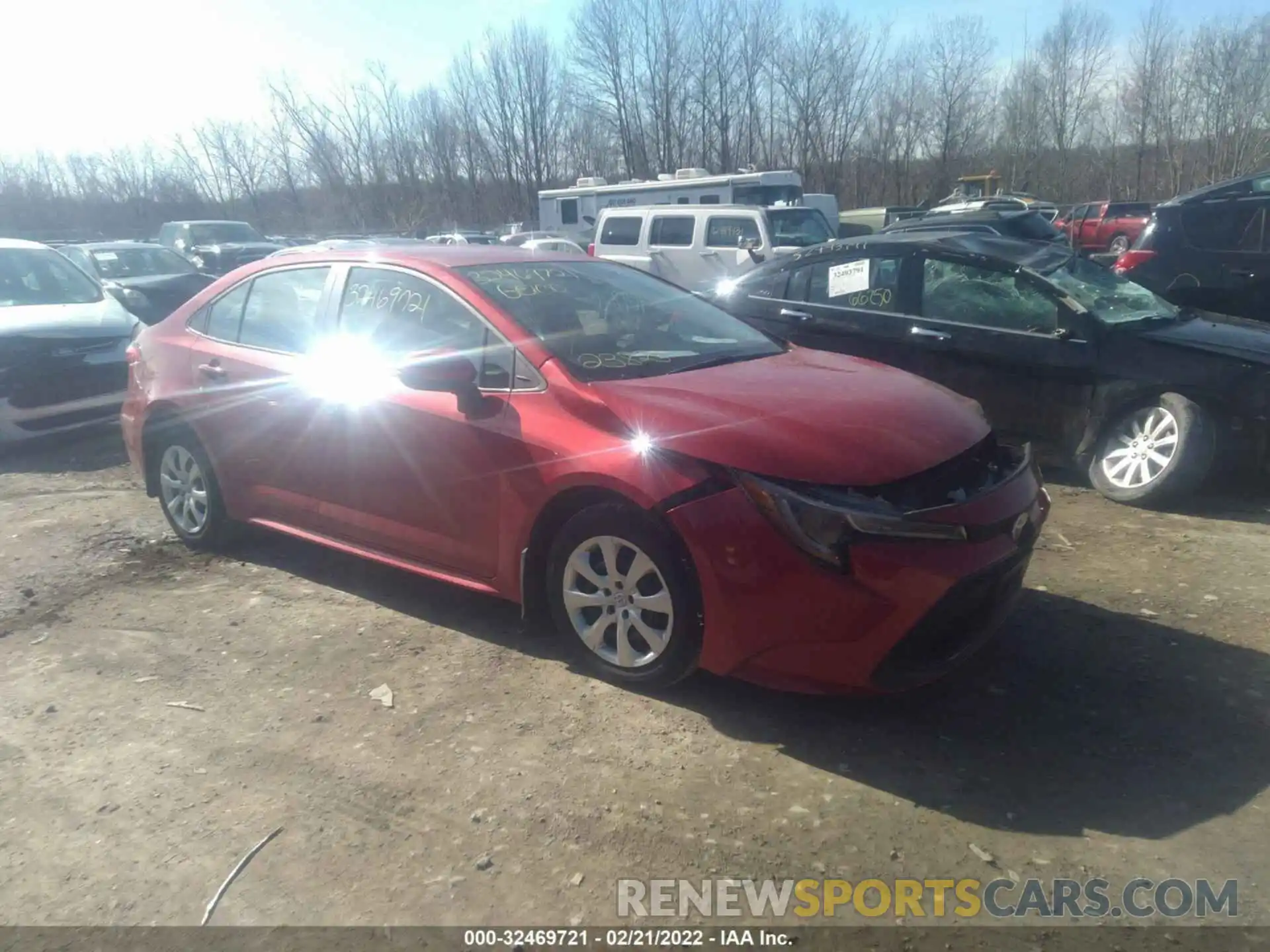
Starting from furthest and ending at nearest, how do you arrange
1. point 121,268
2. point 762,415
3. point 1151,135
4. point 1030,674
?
point 1151,135
point 121,268
point 1030,674
point 762,415

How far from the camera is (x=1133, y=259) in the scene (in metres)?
9.42

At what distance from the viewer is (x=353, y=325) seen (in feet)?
14.5

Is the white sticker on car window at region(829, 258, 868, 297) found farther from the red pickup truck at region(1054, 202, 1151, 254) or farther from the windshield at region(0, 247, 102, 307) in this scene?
the red pickup truck at region(1054, 202, 1151, 254)

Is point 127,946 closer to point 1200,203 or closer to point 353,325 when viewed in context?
point 353,325

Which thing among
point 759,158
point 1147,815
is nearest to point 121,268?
point 1147,815

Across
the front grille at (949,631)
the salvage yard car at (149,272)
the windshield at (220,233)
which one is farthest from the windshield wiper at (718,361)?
the windshield at (220,233)

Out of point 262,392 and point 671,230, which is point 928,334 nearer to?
point 262,392

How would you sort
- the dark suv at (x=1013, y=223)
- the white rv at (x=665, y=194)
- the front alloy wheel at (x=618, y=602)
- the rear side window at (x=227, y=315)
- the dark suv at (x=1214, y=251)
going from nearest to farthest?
the front alloy wheel at (x=618, y=602) → the rear side window at (x=227, y=315) → the dark suv at (x=1214, y=251) → the dark suv at (x=1013, y=223) → the white rv at (x=665, y=194)

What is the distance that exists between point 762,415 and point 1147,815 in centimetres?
170

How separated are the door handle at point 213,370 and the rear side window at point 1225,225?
8683mm

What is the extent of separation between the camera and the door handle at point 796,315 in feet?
22.6

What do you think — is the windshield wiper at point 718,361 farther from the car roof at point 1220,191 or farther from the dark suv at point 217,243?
the dark suv at point 217,243

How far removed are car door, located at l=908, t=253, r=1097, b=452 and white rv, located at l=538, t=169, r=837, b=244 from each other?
14.9m

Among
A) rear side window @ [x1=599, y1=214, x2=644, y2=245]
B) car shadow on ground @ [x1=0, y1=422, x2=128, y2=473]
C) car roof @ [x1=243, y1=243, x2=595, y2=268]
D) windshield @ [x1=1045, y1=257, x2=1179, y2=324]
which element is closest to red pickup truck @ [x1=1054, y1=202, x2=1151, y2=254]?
rear side window @ [x1=599, y1=214, x2=644, y2=245]
